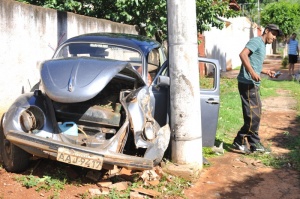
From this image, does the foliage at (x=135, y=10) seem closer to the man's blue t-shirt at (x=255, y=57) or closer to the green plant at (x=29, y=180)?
the man's blue t-shirt at (x=255, y=57)

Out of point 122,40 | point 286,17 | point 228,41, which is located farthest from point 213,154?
point 286,17

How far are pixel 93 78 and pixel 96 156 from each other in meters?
0.87

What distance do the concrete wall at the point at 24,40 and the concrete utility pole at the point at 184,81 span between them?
2819 millimetres

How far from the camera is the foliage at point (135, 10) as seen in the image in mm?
11219

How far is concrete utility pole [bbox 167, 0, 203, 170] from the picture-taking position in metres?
5.41

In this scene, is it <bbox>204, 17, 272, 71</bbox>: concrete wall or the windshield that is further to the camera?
<bbox>204, 17, 272, 71</bbox>: concrete wall

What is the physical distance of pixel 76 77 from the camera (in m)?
4.64

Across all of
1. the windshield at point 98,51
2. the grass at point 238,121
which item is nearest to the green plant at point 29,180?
the windshield at point 98,51

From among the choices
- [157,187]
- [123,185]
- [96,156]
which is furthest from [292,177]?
[96,156]

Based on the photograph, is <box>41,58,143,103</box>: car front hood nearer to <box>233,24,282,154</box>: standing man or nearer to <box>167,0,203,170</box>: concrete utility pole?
<box>167,0,203,170</box>: concrete utility pole

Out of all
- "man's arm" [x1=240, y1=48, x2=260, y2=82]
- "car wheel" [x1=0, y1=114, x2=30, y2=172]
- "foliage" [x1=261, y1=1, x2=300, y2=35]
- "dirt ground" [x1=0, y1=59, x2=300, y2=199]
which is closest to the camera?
"dirt ground" [x1=0, y1=59, x2=300, y2=199]

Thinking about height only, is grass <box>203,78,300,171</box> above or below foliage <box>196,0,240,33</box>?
below

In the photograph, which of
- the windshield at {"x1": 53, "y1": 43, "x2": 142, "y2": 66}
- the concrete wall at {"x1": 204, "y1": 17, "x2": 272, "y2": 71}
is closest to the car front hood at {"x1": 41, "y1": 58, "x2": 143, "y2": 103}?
the windshield at {"x1": 53, "y1": 43, "x2": 142, "y2": 66}

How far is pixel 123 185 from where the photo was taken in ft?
15.8
